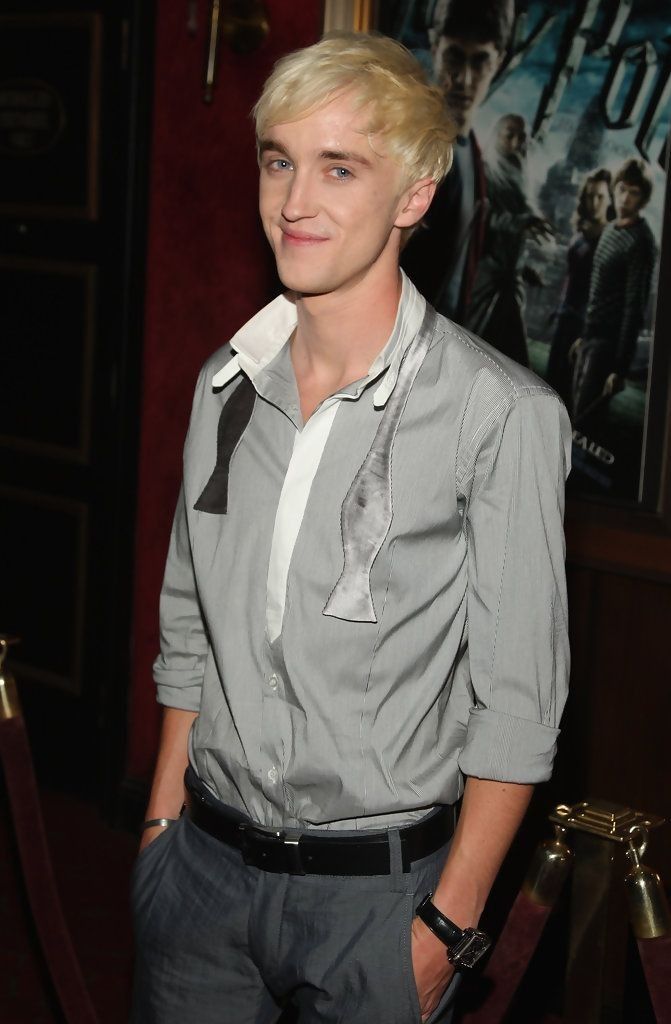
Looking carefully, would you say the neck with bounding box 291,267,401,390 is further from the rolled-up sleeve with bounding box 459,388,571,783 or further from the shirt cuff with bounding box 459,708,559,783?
the shirt cuff with bounding box 459,708,559,783

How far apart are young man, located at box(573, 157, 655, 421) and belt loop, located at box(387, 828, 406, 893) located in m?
1.46

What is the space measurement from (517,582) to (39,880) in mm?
1426

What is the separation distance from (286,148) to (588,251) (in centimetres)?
131

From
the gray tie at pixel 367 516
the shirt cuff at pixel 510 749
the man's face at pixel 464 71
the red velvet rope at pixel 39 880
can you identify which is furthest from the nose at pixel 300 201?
the man's face at pixel 464 71

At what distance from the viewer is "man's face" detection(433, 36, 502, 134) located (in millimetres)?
2975

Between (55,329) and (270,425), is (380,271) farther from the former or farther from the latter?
(55,329)

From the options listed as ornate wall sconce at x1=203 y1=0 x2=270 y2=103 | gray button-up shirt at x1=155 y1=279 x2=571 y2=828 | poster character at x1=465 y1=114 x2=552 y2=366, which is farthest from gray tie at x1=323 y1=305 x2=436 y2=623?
ornate wall sconce at x1=203 y1=0 x2=270 y2=103

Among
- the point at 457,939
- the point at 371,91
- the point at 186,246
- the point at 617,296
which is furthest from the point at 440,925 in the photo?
the point at 186,246

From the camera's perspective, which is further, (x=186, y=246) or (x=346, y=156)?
(x=186, y=246)

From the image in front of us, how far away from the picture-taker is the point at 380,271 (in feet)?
5.80

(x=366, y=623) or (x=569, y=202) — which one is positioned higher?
(x=569, y=202)

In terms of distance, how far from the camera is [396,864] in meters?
1.68

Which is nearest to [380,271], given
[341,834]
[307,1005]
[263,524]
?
[263,524]

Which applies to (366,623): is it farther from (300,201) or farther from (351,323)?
(300,201)
